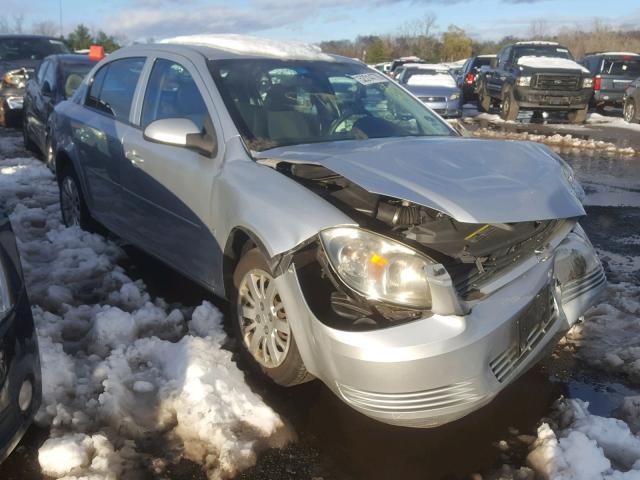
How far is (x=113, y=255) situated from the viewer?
5.15m

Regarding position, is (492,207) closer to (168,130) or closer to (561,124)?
(168,130)

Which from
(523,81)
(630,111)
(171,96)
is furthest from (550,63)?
(171,96)

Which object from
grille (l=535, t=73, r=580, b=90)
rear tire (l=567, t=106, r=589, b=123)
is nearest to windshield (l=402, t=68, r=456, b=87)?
grille (l=535, t=73, r=580, b=90)

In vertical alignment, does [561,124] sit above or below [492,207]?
below

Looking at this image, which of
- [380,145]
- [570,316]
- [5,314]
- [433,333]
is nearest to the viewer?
[5,314]

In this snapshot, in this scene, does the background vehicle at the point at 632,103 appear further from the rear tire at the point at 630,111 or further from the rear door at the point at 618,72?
the rear door at the point at 618,72

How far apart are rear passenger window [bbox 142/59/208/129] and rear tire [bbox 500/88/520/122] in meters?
14.2

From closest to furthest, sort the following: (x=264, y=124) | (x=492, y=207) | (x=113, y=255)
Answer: (x=492, y=207) → (x=264, y=124) → (x=113, y=255)

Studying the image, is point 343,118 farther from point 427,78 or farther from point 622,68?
point 622,68

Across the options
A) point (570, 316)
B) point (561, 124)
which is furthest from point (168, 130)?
point (561, 124)

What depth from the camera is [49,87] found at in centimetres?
876

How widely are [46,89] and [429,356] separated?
8.01m

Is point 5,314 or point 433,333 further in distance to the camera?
point 433,333

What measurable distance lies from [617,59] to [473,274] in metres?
19.2
